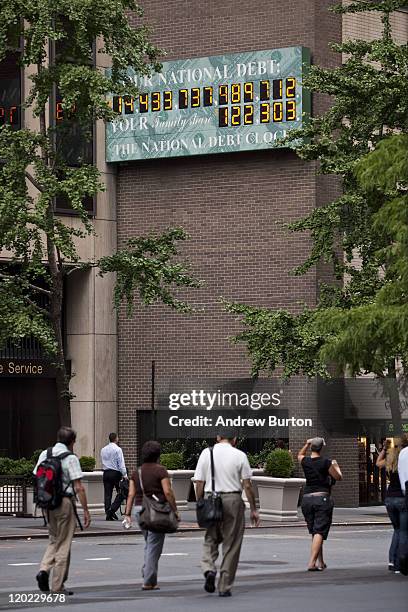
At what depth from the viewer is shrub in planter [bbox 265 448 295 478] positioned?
3719 centimetres

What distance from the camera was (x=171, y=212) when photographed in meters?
44.9

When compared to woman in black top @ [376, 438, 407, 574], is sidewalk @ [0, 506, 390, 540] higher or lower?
lower

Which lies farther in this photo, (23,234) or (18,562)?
(23,234)

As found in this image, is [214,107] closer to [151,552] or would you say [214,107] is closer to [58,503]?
[151,552]

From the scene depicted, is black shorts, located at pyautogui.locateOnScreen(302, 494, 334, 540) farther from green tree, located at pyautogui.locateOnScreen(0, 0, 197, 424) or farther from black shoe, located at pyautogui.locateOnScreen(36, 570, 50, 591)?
green tree, located at pyautogui.locateOnScreen(0, 0, 197, 424)

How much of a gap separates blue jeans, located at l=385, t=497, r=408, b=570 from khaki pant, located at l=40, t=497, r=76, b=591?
5.18 m

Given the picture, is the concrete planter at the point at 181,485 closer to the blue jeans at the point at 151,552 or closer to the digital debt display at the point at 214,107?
the digital debt display at the point at 214,107

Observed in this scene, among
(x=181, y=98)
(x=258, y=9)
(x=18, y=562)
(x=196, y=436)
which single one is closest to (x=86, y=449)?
(x=196, y=436)

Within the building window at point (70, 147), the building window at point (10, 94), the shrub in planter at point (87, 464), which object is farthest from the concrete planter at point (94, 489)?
the building window at point (10, 94)

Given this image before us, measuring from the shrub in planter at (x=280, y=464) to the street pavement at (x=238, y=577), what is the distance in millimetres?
5936

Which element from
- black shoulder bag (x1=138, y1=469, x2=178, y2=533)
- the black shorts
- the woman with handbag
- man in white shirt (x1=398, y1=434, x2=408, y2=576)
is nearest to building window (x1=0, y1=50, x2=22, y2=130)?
the black shorts

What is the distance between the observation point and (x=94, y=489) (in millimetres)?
36906

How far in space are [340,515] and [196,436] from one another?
5.93 metres

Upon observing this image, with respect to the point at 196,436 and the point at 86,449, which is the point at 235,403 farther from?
the point at 86,449
